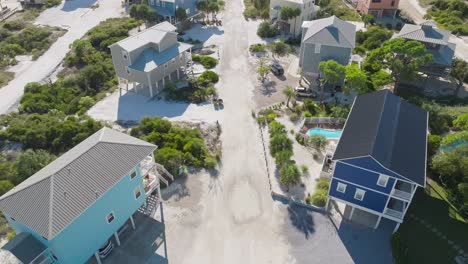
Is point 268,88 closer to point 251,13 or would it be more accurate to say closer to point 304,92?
point 304,92

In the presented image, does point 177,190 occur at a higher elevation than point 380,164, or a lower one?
lower

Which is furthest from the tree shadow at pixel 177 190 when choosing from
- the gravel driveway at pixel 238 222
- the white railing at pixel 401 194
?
the white railing at pixel 401 194

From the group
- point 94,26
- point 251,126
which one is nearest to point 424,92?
point 251,126

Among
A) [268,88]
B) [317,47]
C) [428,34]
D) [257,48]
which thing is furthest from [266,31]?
[428,34]

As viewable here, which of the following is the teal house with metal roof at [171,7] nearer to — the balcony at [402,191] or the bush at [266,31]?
the bush at [266,31]

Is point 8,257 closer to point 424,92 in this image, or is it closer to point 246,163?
point 246,163

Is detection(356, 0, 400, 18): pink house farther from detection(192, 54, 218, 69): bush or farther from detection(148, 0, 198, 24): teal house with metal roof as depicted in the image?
detection(192, 54, 218, 69): bush
